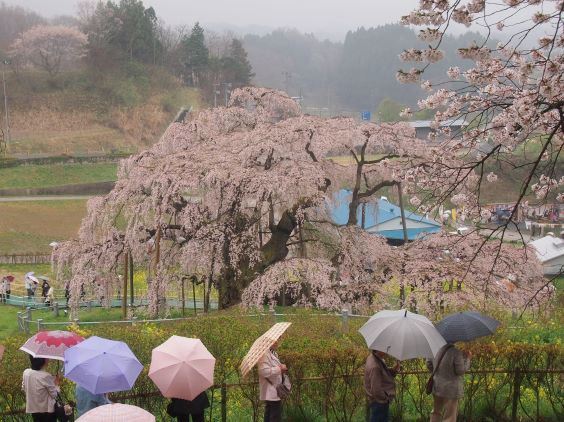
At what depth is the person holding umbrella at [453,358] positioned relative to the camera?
5.44m

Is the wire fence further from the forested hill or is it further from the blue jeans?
the forested hill

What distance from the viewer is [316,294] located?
48.2ft

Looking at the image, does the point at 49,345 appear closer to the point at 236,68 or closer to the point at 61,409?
the point at 61,409

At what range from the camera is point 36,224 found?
116 ft

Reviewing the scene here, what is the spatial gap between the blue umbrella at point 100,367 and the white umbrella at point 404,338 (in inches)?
80.2

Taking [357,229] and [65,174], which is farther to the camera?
[65,174]

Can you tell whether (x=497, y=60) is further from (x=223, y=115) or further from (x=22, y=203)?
(x=22, y=203)

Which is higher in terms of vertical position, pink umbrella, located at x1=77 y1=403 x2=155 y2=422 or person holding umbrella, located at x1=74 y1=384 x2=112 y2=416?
pink umbrella, located at x1=77 y1=403 x2=155 y2=422

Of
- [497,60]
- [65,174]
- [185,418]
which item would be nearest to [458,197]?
[497,60]

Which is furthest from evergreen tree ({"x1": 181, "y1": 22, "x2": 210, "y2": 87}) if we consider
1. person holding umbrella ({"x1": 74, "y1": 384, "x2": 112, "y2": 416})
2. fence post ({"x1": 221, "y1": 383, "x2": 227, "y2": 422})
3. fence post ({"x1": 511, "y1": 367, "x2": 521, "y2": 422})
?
person holding umbrella ({"x1": 74, "y1": 384, "x2": 112, "y2": 416})

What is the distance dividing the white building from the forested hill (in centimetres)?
8462

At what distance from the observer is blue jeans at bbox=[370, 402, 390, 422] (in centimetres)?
544

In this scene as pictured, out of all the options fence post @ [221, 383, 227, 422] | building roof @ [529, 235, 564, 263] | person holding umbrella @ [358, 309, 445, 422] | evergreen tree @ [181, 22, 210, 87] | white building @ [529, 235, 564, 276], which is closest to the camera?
person holding umbrella @ [358, 309, 445, 422]

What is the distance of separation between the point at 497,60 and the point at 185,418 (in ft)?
15.1
